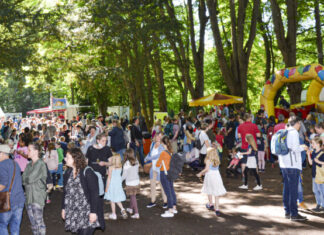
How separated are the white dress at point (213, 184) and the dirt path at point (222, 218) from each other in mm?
492

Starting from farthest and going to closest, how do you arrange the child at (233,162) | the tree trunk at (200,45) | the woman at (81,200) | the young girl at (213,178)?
the tree trunk at (200,45) < the child at (233,162) < the young girl at (213,178) < the woman at (81,200)

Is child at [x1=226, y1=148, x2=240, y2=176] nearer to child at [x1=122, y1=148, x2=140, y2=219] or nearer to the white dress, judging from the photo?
the white dress

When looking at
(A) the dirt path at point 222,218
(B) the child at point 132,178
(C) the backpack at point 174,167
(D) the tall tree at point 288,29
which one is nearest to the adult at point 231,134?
(A) the dirt path at point 222,218

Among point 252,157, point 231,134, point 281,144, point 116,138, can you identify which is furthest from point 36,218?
point 231,134

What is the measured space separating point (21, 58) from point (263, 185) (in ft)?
29.9

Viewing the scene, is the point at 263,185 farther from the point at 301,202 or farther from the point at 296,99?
the point at 296,99

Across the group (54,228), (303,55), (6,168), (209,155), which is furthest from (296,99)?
(6,168)

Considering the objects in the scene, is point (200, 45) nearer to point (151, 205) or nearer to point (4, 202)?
point (151, 205)

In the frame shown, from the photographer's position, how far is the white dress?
7438 mm

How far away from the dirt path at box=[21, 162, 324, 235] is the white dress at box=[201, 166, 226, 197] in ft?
1.61

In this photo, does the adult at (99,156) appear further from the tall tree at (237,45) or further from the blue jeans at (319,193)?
the tall tree at (237,45)

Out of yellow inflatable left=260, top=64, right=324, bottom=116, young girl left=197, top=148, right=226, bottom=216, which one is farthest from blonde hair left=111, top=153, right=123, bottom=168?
yellow inflatable left=260, top=64, right=324, bottom=116

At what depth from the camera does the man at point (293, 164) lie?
22.0 ft

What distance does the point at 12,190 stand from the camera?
17.4 ft
